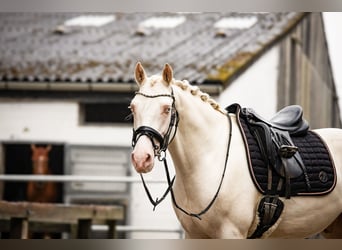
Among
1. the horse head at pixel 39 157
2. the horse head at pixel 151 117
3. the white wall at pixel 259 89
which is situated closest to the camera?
the horse head at pixel 151 117

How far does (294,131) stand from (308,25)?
1.67m

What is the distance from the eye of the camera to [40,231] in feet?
13.1

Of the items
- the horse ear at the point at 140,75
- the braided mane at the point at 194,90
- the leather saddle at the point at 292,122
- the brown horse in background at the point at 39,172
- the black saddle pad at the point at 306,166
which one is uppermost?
the brown horse in background at the point at 39,172

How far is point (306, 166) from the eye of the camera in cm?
247

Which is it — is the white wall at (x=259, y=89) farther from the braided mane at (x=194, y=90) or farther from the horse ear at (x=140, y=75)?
the horse ear at (x=140, y=75)

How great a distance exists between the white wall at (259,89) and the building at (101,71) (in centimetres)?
4

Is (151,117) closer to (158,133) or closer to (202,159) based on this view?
(158,133)

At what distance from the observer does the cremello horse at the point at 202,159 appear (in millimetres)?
2250

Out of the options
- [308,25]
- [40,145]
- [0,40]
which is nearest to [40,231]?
[40,145]

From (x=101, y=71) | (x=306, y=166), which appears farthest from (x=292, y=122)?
(x=101, y=71)

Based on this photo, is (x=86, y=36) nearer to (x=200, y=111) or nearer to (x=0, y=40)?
(x=0, y=40)

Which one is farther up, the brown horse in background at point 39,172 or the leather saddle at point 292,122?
the brown horse in background at point 39,172

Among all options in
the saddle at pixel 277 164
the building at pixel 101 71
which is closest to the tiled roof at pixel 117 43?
the building at pixel 101 71

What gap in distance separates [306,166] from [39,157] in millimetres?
2351
